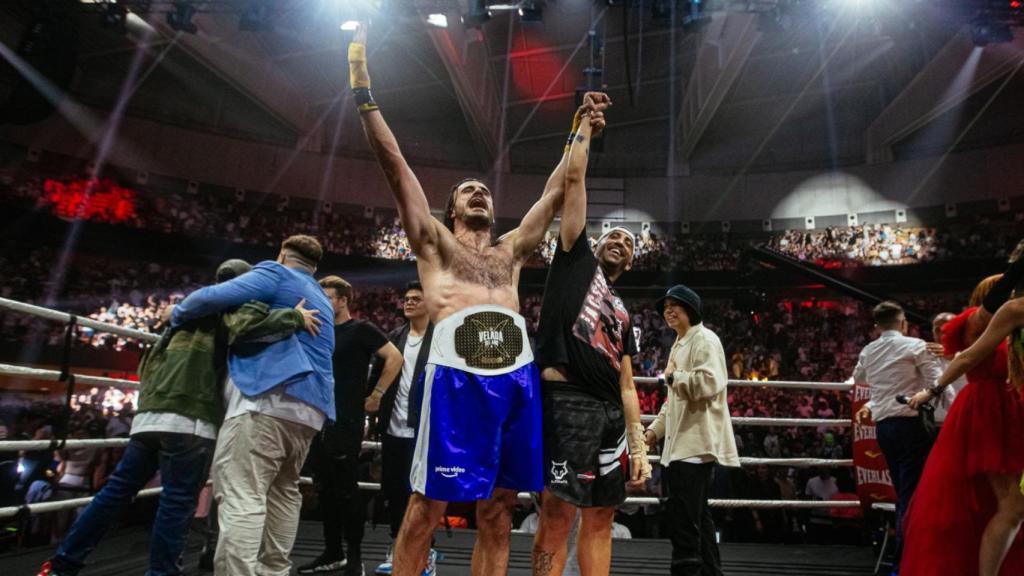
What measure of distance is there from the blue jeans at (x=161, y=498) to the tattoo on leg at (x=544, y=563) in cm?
143

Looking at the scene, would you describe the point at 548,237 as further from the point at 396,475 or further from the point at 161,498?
the point at 161,498

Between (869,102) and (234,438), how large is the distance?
19.2m

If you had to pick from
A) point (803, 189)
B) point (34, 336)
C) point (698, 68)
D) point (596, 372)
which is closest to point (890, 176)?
point (803, 189)

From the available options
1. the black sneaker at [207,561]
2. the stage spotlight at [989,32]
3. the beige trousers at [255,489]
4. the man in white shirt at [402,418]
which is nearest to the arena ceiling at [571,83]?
the stage spotlight at [989,32]

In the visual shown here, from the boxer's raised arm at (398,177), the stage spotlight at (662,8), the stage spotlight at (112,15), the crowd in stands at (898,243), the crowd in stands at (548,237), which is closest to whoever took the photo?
the boxer's raised arm at (398,177)

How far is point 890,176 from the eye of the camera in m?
16.7

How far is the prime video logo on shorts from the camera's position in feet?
6.07

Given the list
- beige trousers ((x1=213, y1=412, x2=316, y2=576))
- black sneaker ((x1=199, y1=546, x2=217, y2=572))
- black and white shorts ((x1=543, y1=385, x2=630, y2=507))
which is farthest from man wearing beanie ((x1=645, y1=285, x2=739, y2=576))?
black sneaker ((x1=199, y1=546, x2=217, y2=572))

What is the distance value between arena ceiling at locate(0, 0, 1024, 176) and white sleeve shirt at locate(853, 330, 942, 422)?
9.58 m

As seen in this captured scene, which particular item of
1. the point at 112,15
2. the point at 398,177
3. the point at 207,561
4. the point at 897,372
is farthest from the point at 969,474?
the point at 112,15

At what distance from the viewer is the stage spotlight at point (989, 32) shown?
374 inches

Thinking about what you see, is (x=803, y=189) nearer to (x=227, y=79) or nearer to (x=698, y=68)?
(x=698, y=68)

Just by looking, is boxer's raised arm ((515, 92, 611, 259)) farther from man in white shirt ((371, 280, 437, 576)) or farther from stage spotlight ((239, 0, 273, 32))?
stage spotlight ((239, 0, 273, 32))

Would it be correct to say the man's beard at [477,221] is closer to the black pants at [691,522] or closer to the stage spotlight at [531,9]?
the black pants at [691,522]
